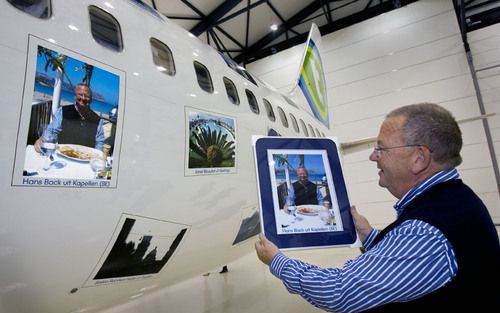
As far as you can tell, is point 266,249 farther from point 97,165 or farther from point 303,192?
point 97,165

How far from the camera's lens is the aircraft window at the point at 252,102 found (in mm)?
3481

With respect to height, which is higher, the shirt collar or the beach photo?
the beach photo

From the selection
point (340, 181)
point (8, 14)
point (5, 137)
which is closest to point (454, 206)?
point (340, 181)

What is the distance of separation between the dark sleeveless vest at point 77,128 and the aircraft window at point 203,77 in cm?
111

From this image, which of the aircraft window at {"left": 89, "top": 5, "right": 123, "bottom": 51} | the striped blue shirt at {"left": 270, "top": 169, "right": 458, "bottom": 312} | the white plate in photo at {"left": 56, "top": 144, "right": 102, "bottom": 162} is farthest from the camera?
the aircraft window at {"left": 89, "top": 5, "right": 123, "bottom": 51}

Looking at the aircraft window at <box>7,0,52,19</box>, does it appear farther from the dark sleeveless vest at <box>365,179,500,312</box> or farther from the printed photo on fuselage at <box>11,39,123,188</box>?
the dark sleeveless vest at <box>365,179,500,312</box>

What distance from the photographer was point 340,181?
1.56 metres

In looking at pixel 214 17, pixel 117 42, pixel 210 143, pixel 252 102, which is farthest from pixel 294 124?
pixel 214 17

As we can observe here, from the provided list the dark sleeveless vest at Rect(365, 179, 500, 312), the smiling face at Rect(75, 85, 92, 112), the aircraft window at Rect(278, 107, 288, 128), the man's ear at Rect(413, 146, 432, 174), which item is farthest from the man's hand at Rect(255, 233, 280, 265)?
the aircraft window at Rect(278, 107, 288, 128)

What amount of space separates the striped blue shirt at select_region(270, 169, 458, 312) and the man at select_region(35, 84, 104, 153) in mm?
1308

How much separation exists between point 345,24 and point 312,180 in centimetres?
1307

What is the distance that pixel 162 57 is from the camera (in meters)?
2.39

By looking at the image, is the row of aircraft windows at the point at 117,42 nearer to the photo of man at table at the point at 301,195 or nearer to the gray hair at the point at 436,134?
the photo of man at table at the point at 301,195

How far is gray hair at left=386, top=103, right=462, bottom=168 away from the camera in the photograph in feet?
4.01
